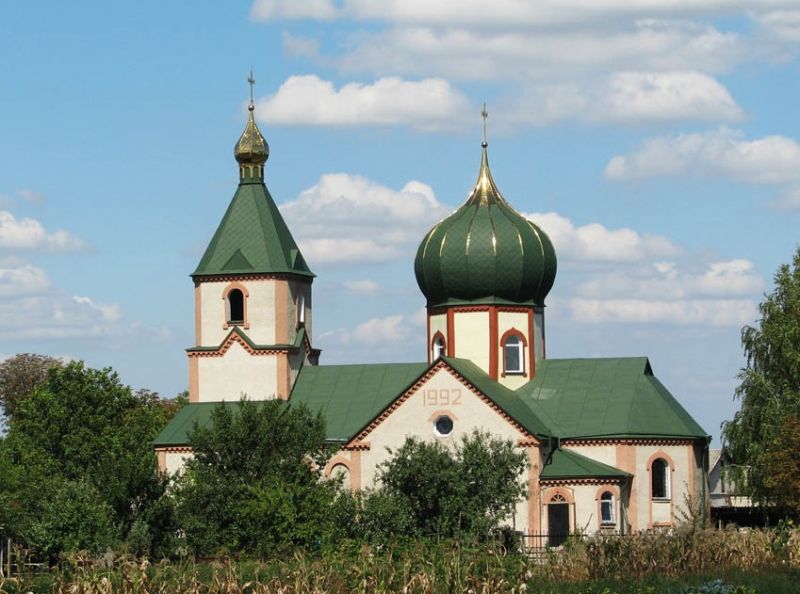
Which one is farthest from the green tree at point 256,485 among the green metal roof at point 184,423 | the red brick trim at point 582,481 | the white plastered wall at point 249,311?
the white plastered wall at point 249,311

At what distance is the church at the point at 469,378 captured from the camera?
54.2 meters

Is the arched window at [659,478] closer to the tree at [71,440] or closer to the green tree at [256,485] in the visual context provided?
the green tree at [256,485]

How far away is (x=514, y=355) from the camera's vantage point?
57781 mm

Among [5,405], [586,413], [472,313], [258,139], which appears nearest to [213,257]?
[258,139]

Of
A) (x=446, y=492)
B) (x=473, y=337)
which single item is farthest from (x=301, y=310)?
(x=446, y=492)

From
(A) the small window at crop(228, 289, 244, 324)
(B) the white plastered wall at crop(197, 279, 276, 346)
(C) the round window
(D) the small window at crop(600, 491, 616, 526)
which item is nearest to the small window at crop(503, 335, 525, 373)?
(C) the round window

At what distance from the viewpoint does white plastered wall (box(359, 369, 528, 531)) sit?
177 ft

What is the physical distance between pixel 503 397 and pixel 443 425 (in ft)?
7.00

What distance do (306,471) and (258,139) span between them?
1910 centimetres

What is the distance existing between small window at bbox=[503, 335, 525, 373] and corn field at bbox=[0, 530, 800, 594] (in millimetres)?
18768

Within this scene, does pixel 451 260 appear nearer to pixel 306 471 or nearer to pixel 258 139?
pixel 258 139

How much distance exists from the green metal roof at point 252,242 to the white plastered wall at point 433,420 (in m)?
7.07

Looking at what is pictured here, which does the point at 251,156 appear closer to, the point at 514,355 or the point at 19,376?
the point at 514,355

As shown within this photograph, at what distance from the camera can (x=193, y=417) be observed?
5919cm
